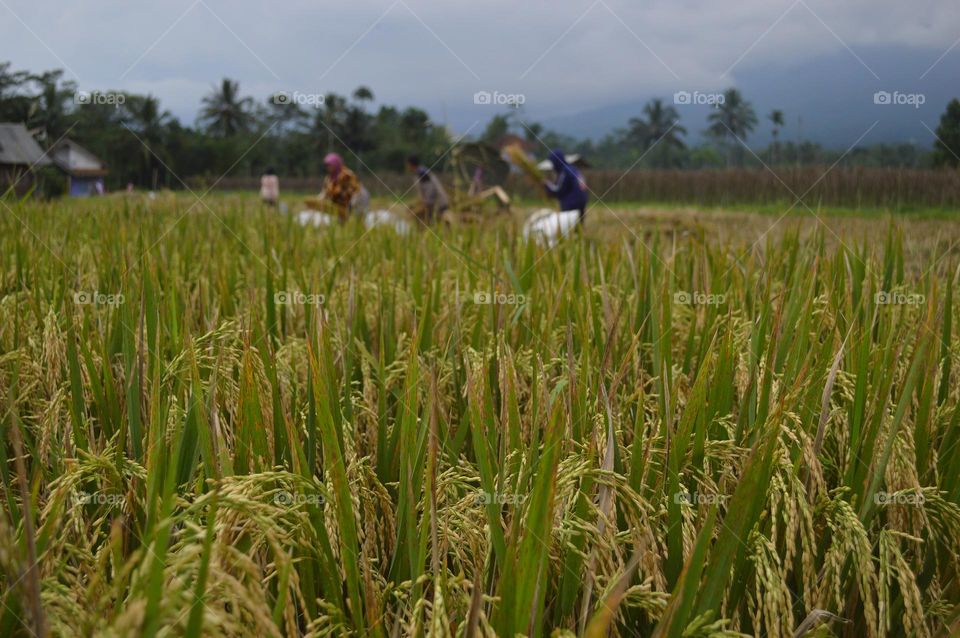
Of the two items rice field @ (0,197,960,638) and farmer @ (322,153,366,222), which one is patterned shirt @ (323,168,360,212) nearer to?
farmer @ (322,153,366,222)

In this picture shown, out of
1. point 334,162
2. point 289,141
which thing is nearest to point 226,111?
point 289,141

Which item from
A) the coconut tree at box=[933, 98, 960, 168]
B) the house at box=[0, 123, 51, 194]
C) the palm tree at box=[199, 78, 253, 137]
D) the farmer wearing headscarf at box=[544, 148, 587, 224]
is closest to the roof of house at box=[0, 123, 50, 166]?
the house at box=[0, 123, 51, 194]

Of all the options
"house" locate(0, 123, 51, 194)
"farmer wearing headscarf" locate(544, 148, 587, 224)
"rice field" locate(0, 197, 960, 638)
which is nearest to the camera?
"rice field" locate(0, 197, 960, 638)

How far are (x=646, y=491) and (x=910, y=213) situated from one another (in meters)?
2.72

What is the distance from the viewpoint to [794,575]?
1188mm

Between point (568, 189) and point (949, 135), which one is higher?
point (568, 189)

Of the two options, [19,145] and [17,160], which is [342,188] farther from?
[17,160]

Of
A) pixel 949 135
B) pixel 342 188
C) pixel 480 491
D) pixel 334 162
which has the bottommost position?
pixel 480 491

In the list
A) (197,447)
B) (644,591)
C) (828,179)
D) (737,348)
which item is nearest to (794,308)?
(737,348)

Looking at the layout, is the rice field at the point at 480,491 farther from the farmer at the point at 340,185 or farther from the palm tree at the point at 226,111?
the palm tree at the point at 226,111

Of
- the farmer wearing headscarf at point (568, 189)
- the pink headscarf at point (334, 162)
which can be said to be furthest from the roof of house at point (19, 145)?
the farmer wearing headscarf at point (568, 189)

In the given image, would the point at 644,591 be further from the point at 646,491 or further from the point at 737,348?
the point at 737,348

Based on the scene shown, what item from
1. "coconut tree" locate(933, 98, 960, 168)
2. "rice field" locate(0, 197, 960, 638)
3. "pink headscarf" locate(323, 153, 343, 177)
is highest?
"pink headscarf" locate(323, 153, 343, 177)

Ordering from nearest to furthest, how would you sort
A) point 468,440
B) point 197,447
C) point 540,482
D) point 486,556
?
point 540,482, point 486,556, point 197,447, point 468,440
